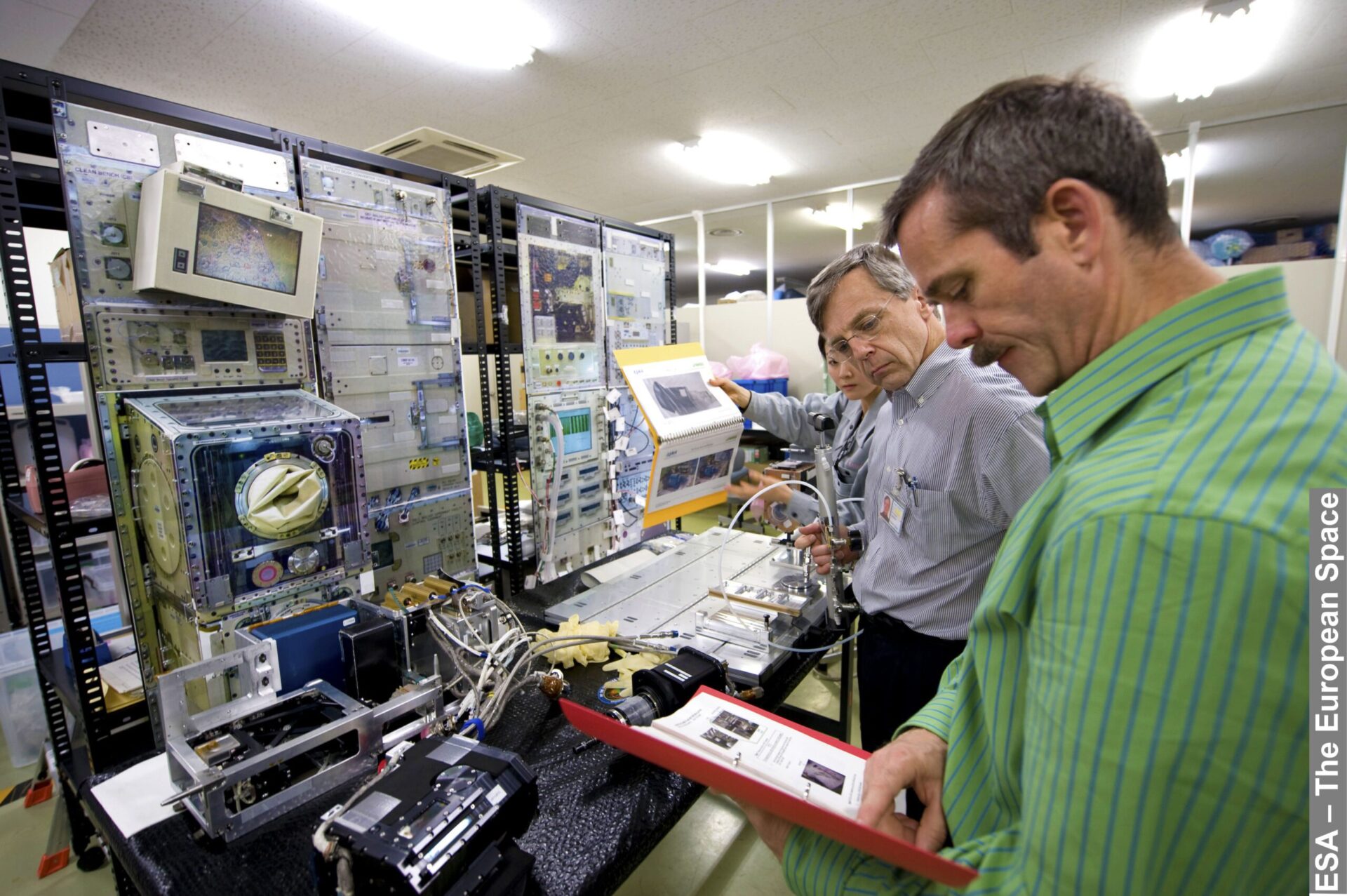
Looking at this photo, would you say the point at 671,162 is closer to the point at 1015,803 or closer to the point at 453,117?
the point at 453,117

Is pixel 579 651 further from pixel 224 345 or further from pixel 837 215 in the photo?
pixel 837 215

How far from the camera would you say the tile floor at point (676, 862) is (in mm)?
1881

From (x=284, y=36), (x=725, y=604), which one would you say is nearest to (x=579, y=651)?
(x=725, y=604)

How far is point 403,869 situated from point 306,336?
5.92ft

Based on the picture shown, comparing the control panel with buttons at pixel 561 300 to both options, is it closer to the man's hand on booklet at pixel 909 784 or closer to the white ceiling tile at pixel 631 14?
the white ceiling tile at pixel 631 14

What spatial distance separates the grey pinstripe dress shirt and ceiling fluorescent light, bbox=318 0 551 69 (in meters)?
2.44

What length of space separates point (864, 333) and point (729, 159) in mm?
3439

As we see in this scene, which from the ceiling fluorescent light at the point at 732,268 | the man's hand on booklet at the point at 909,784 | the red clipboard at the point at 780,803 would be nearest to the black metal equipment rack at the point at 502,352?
the red clipboard at the point at 780,803

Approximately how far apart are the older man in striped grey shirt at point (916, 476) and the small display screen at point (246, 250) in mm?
1567

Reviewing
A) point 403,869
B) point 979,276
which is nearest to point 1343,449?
point 979,276

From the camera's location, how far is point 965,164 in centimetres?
63

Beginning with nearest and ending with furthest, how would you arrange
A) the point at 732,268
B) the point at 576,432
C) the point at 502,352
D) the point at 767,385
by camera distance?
the point at 502,352, the point at 576,432, the point at 767,385, the point at 732,268

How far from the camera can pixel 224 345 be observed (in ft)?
5.78

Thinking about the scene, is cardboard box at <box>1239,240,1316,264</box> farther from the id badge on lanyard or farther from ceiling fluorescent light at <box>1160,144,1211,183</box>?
the id badge on lanyard
